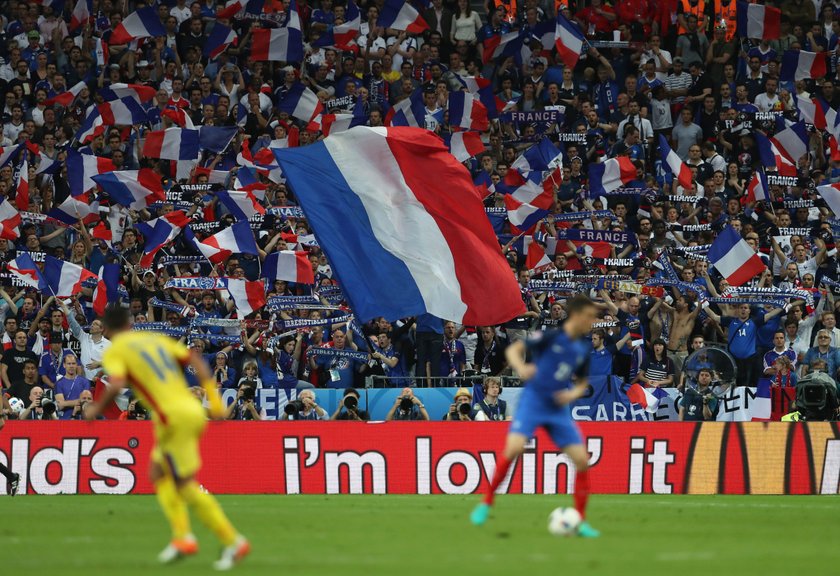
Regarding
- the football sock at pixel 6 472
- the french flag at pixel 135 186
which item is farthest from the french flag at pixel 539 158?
the football sock at pixel 6 472

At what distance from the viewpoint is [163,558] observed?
10312 mm

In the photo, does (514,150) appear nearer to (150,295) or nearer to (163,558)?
(150,295)

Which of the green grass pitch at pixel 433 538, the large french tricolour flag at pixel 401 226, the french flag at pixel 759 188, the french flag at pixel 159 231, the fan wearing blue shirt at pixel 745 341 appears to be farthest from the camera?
the french flag at pixel 759 188

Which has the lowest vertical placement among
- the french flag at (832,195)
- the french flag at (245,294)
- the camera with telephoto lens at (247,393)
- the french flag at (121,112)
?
the camera with telephoto lens at (247,393)

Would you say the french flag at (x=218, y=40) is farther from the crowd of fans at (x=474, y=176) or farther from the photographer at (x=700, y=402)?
the photographer at (x=700, y=402)

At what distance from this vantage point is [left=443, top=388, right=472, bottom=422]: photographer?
21266mm

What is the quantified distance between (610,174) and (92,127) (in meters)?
10.3

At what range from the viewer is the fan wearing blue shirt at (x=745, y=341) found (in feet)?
74.7

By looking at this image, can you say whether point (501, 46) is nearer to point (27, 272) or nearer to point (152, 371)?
point (27, 272)

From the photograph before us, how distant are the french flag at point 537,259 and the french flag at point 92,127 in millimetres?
9052

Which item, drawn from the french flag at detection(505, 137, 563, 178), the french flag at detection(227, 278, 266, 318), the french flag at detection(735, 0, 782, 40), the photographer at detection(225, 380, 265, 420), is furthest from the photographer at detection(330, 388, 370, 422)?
the french flag at detection(735, 0, 782, 40)

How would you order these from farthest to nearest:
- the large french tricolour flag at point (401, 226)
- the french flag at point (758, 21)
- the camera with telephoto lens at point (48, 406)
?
the french flag at point (758, 21)
the camera with telephoto lens at point (48, 406)
the large french tricolour flag at point (401, 226)

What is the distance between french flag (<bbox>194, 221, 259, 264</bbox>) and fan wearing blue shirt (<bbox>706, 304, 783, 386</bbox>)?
7873 millimetres

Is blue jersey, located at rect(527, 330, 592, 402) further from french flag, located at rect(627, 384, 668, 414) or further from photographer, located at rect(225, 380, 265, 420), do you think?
photographer, located at rect(225, 380, 265, 420)
